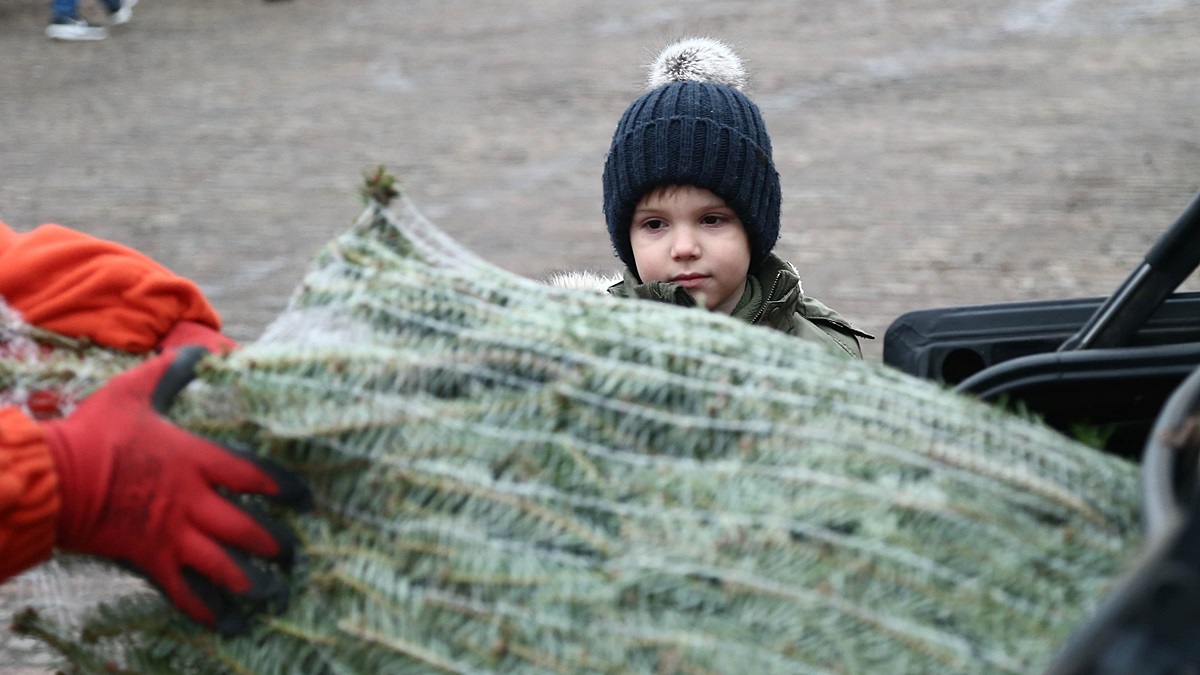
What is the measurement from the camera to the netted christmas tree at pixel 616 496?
1294 millimetres

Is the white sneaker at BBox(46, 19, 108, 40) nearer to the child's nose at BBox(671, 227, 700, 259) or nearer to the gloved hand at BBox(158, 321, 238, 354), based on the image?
the child's nose at BBox(671, 227, 700, 259)

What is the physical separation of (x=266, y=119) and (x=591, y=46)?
9.53 ft

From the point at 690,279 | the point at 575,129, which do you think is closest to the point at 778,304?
the point at 690,279

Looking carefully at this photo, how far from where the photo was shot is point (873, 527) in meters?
1.32

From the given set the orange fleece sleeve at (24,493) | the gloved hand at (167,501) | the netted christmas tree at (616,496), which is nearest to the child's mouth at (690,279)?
the netted christmas tree at (616,496)

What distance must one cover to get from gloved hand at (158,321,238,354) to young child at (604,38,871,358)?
1.07m

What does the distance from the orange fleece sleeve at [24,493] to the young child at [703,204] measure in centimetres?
137

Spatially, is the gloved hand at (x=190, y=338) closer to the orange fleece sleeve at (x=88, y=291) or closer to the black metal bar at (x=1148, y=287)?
the orange fleece sleeve at (x=88, y=291)

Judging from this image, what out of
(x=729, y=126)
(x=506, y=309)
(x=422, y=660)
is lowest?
(x=422, y=660)

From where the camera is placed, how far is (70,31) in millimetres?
10844

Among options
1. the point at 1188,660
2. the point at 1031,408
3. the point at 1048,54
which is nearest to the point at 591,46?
the point at 1048,54

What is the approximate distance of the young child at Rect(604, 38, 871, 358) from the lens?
8.66 feet

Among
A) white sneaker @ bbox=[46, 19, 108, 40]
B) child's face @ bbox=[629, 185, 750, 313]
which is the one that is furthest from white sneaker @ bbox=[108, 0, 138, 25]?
child's face @ bbox=[629, 185, 750, 313]

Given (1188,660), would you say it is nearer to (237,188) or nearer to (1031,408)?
(1031,408)
